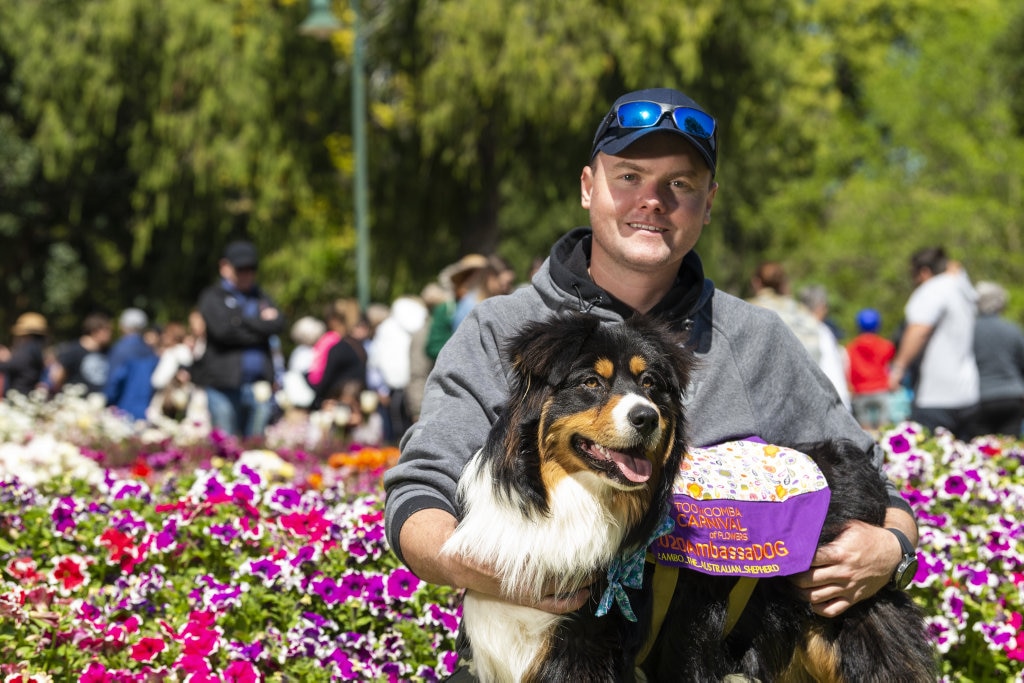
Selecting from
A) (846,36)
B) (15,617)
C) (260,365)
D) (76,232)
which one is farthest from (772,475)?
(846,36)

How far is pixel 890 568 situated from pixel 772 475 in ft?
1.46

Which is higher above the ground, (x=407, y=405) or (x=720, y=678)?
(x=720, y=678)

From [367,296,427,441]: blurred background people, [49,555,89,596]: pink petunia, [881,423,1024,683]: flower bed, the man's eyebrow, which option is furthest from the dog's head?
[367,296,427,441]: blurred background people

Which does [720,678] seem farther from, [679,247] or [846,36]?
[846,36]

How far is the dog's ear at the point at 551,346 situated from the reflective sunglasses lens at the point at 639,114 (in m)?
0.64

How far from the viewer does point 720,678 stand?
10.1 feet

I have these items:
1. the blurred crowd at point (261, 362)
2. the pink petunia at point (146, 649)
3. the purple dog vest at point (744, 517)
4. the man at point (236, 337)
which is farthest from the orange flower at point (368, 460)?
the purple dog vest at point (744, 517)

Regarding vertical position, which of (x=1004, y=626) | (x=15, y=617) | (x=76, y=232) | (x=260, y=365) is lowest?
(x=76, y=232)

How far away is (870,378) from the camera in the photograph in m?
12.7

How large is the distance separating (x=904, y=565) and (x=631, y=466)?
3.25 feet

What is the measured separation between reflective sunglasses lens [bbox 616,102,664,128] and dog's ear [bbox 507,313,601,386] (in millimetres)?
640

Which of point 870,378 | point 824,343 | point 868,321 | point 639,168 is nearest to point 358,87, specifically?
point 868,321

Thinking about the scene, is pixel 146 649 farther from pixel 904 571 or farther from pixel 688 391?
pixel 904 571

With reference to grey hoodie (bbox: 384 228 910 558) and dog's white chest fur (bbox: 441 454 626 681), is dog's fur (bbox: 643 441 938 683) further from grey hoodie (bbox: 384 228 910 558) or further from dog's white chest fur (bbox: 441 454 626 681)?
dog's white chest fur (bbox: 441 454 626 681)
